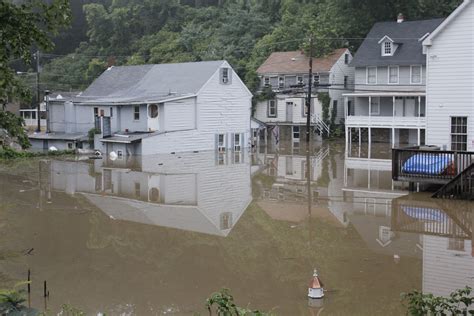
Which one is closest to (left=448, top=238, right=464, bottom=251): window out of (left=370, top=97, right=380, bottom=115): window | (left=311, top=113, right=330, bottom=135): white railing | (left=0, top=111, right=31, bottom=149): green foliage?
(left=0, top=111, right=31, bottom=149): green foliage

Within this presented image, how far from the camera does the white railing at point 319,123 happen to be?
54.5m

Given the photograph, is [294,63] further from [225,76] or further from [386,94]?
[225,76]

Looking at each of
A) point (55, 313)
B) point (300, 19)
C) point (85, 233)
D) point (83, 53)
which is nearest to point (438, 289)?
point (55, 313)

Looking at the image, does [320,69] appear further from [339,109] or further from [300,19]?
[300,19]

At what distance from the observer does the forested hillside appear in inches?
2459

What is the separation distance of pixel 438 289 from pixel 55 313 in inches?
291

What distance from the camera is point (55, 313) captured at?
11.4 m

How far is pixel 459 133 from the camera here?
2695cm

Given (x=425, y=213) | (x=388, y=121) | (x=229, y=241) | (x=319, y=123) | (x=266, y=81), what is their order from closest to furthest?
(x=229, y=241) < (x=425, y=213) < (x=388, y=121) < (x=319, y=123) < (x=266, y=81)

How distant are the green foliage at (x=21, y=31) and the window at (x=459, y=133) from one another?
2229 centimetres

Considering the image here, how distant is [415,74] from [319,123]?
30.0 feet

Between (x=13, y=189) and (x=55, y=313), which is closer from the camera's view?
(x=55, y=313)

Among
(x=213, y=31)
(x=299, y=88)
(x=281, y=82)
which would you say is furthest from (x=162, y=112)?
(x=213, y=31)

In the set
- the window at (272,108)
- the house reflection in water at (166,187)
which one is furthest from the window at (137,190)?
the window at (272,108)
